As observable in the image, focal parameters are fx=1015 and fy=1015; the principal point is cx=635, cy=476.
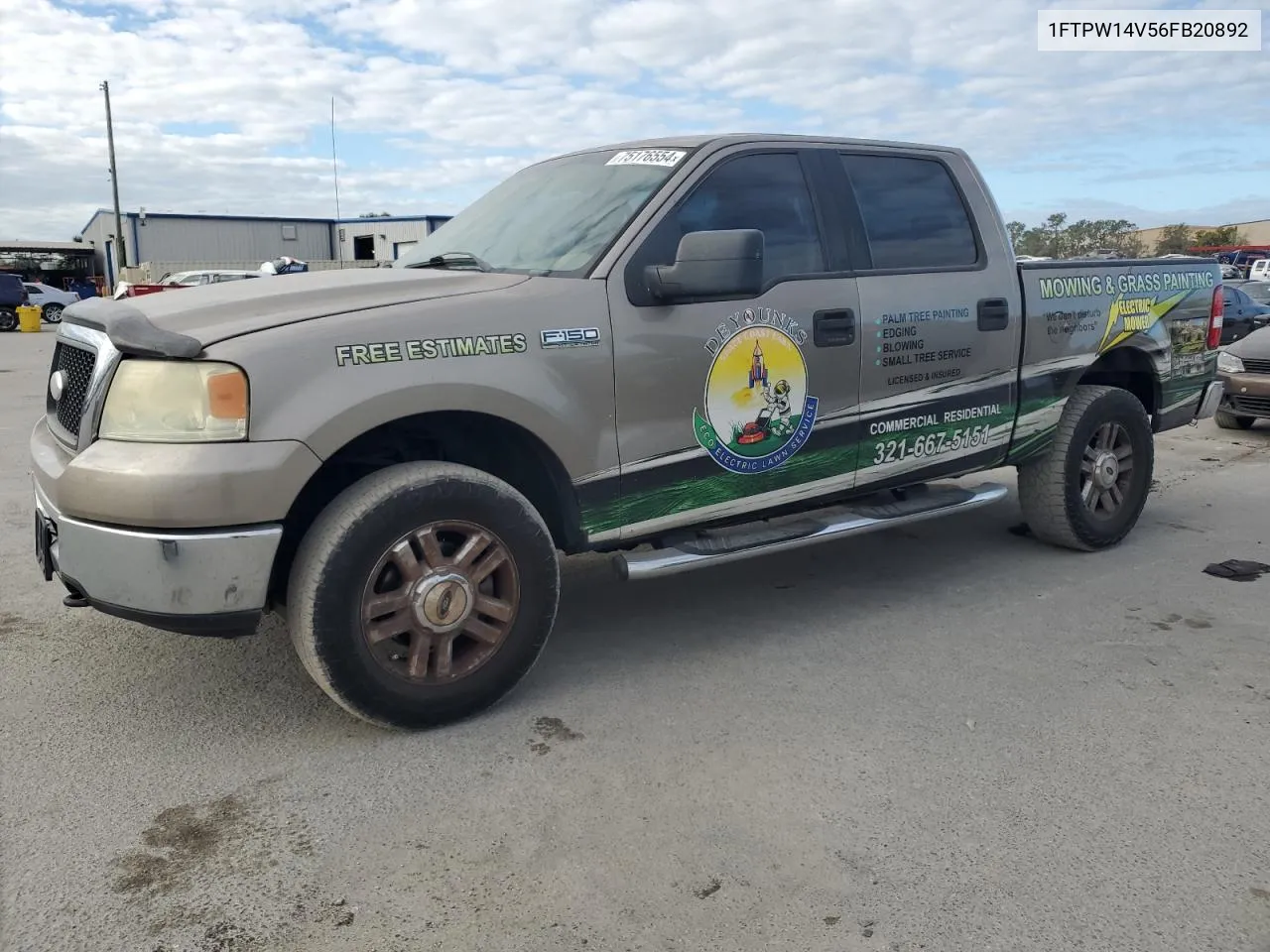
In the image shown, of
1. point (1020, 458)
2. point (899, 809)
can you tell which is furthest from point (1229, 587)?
point (899, 809)

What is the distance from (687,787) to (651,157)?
2393mm

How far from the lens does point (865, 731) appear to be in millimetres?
3268

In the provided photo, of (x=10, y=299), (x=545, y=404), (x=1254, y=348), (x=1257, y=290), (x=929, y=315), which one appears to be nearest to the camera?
A: (x=545, y=404)

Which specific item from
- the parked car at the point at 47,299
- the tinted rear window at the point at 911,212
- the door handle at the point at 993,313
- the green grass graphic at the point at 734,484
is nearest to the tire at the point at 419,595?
the green grass graphic at the point at 734,484

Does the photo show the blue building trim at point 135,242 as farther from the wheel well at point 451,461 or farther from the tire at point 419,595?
the tire at point 419,595

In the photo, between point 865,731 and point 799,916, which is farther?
point 865,731

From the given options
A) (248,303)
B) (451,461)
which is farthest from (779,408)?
(248,303)

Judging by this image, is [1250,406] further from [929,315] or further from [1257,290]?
[1257,290]

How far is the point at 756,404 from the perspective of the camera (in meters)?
3.82

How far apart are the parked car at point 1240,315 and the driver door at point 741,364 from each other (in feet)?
56.8

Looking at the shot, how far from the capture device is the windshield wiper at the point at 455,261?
12.9ft

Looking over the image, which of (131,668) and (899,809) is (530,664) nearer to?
(899,809)

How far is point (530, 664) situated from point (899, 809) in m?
1.27

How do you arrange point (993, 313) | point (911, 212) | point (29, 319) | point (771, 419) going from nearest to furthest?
point (771, 419), point (911, 212), point (993, 313), point (29, 319)
